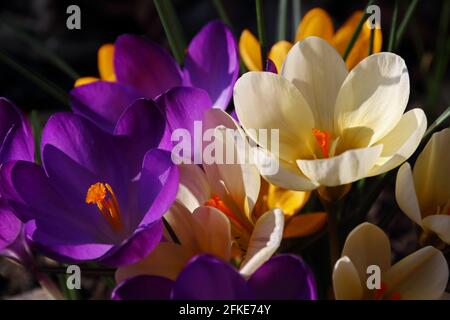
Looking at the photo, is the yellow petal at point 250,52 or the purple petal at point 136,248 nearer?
the purple petal at point 136,248

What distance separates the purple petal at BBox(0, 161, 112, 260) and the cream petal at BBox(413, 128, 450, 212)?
293 mm

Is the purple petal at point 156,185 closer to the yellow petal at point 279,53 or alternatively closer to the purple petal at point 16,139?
the purple petal at point 16,139

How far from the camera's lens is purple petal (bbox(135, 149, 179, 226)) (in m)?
0.61

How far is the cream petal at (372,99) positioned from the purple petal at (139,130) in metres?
0.17

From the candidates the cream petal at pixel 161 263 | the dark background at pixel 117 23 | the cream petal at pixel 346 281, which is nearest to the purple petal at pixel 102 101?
the cream petal at pixel 161 263

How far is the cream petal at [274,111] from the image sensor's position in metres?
0.65

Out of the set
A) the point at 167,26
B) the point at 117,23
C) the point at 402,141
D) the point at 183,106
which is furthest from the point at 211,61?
the point at 117,23

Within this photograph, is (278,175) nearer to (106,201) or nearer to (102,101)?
(106,201)

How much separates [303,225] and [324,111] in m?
0.14

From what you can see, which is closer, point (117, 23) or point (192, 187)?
point (192, 187)

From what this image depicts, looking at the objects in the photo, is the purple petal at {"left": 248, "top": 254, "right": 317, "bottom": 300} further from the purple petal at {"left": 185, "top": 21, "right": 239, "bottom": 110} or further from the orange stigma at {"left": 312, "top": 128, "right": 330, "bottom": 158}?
the purple petal at {"left": 185, "top": 21, "right": 239, "bottom": 110}

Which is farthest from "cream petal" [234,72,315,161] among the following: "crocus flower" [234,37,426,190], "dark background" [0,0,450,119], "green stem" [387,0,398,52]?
"dark background" [0,0,450,119]

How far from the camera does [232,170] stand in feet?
2.17

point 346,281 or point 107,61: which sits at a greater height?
point 107,61
